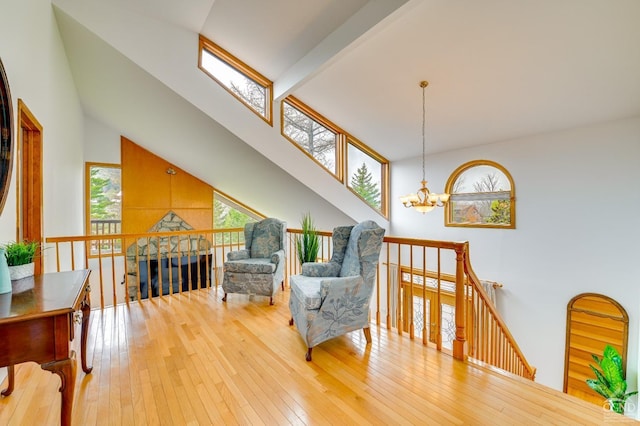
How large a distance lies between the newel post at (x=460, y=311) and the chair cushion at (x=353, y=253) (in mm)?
669

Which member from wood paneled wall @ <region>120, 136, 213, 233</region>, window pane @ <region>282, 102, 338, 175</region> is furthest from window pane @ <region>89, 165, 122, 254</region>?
window pane @ <region>282, 102, 338, 175</region>

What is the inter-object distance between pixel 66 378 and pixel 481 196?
195 inches

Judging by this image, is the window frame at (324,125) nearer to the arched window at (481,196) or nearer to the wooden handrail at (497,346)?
the arched window at (481,196)

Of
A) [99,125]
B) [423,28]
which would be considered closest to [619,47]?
[423,28]

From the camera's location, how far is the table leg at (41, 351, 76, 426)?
1051 mm

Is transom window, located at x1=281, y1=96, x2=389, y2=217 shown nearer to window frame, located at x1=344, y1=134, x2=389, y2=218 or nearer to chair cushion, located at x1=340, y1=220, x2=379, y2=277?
window frame, located at x1=344, y1=134, x2=389, y2=218

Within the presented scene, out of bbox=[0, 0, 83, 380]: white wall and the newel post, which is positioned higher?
bbox=[0, 0, 83, 380]: white wall

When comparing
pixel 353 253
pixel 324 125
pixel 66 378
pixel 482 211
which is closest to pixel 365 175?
pixel 324 125

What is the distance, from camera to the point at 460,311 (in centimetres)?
211

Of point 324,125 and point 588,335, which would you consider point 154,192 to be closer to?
point 324,125

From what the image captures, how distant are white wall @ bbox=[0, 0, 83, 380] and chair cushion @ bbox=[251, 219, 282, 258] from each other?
6.85 feet

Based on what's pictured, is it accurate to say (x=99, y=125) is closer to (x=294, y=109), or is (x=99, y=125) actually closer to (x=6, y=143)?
(x=294, y=109)

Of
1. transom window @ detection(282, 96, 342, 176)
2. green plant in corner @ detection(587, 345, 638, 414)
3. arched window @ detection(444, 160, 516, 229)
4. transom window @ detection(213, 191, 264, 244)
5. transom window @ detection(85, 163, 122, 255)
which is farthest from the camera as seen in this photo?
transom window @ detection(213, 191, 264, 244)

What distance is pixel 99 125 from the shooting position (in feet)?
16.2
